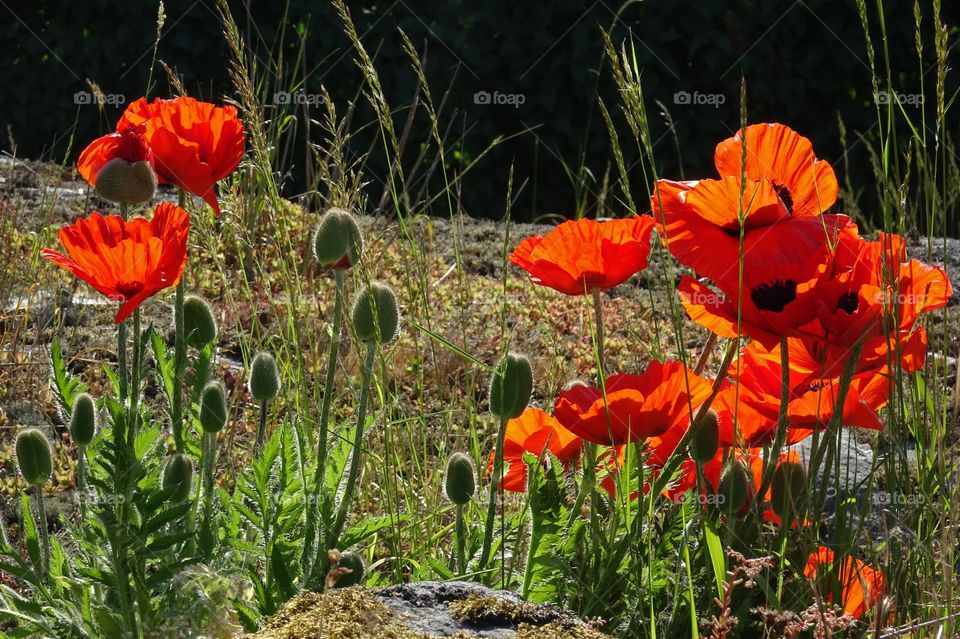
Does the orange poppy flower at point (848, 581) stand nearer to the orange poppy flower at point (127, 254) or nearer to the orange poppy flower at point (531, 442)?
the orange poppy flower at point (531, 442)

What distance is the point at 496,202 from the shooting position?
5.86 meters

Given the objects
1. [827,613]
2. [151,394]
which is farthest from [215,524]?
[151,394]

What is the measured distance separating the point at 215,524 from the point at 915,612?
3.42 ft

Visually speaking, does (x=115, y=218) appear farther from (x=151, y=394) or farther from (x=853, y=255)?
(x=151, y=394)

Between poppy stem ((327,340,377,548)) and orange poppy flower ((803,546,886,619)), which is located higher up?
poppy stem ((327,340,377,548))

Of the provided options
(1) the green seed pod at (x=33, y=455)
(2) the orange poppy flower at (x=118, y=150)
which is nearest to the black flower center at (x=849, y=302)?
(2) the orange poppy flower at (x=118, y=150)

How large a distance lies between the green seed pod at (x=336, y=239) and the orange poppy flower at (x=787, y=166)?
1.67 ft

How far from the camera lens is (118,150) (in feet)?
5.23

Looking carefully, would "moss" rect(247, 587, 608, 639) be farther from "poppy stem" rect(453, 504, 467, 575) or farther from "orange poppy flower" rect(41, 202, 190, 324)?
"orange poppy flower" rect(41, 202, 190, 324)

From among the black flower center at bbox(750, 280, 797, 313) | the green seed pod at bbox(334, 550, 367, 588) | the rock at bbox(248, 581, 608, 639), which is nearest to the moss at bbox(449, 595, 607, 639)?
the rock at bbox(248, 581, 608, 639)

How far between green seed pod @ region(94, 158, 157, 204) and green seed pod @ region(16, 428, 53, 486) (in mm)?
345

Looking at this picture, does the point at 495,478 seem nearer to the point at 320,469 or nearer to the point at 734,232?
the point at 320,469

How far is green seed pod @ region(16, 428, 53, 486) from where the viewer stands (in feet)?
5.21

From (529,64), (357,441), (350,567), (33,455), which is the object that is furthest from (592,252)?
(529,64)
